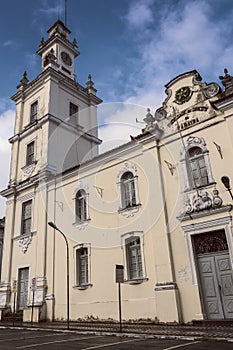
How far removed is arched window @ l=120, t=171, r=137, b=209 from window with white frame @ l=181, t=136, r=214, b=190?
313 centimetres

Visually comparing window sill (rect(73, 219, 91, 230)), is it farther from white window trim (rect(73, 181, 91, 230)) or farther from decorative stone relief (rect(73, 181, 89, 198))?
decorative stone relief (rect(73, 181, 89, 198))

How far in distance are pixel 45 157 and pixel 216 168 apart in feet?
40.7

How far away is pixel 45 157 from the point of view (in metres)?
21.4

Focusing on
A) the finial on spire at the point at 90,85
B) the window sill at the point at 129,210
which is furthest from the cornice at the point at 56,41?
the window sill at the point at 129,210

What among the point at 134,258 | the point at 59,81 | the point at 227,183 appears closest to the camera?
the point at 227,183

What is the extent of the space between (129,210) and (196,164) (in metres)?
3.94

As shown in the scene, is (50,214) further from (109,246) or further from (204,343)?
(204,343)

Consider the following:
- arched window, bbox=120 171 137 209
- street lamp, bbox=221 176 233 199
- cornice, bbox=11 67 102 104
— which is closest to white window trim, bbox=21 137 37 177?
cornice, bbox=11 67 102 104

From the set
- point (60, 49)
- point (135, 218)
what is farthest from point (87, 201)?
point (60, 49)

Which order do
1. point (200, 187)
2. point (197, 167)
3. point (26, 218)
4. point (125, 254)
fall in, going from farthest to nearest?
point (26, 218)
point (125, 254)
point (197, 167)
point (200, 187)

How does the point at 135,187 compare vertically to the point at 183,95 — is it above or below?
below

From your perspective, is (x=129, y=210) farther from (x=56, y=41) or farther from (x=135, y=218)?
(x=56, y=41)

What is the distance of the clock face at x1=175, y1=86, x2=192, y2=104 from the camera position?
47.6 feet

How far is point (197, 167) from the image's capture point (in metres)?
13.6
